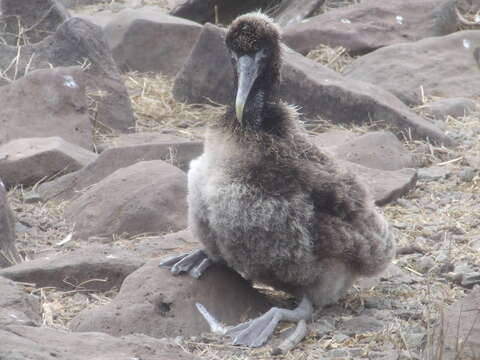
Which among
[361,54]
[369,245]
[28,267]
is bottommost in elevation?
[361,54]

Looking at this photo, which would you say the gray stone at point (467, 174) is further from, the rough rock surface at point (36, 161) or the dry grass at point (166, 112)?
the rough rock surface at point (36, 161)

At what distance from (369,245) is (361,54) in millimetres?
6675

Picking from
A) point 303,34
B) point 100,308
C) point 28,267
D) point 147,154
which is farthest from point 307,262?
point 303,34

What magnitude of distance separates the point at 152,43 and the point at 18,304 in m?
6.88

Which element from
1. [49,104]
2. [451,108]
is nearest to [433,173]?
[451,108]

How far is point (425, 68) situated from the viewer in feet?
35.0

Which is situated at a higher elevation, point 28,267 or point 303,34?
point 28,267

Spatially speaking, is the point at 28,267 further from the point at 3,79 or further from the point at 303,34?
Answer: the point at 303,34

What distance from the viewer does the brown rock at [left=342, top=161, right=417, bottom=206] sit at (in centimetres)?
727

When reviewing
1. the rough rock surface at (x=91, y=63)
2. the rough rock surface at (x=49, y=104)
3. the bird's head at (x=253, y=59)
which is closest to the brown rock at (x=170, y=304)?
the bird's head at (x=253, y=59)

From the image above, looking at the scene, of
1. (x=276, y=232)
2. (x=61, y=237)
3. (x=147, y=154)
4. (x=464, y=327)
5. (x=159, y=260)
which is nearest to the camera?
(x=464, y=327)

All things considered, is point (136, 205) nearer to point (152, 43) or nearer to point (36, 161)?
point (36, 161)

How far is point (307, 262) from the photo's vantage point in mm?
5188

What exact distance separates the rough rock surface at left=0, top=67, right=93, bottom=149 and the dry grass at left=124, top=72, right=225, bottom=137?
817 mm
